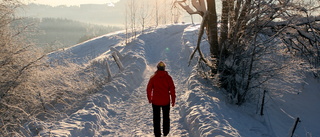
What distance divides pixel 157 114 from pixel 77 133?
84.9 inches

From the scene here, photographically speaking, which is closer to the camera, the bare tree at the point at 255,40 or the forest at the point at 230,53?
the forest at the point at 230,53

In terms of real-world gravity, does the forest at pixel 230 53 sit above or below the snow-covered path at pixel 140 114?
above

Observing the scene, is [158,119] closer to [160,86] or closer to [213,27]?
[160,86]

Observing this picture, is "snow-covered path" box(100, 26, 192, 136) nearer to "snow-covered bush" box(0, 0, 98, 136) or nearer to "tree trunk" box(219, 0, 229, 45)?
"snow-covered bush" box(0, 0, 98, 136)

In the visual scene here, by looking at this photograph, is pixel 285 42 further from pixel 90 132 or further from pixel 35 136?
pixel 35 136

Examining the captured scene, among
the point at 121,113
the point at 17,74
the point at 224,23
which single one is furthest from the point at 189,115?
the point at 17,74

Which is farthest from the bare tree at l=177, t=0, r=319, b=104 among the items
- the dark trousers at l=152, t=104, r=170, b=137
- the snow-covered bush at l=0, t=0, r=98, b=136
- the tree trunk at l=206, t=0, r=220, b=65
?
the snow-covered bush at l=0, t=0, r=98, b=136

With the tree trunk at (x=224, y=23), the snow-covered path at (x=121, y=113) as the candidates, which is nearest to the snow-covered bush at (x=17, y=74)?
the snow-covered path at (x=121, y=113)

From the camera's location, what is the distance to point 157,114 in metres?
6.43

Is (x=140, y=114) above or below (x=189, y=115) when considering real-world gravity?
below

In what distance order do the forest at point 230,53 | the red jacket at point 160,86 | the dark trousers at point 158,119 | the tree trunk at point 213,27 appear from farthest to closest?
the tree trunk at point 213,27, the forest at point 230,53, the dark trousers at point 158,119, the red jacket at point 160,86

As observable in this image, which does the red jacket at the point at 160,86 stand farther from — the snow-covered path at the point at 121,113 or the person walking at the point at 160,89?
the snow-covered path at the point at 121,113

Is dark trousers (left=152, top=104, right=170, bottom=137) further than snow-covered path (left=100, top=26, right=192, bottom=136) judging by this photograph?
No

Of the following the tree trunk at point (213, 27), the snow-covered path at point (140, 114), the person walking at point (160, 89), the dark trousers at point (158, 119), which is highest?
the tree trunk at point (213, 27)
